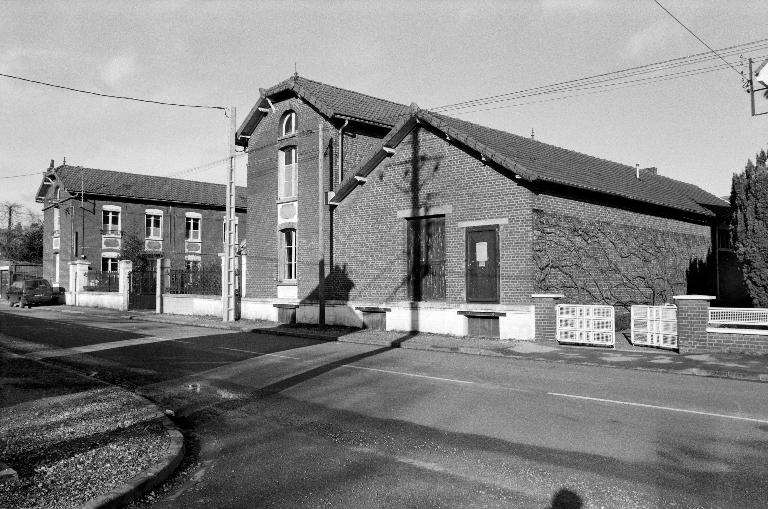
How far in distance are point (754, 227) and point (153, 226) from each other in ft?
129

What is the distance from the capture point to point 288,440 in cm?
645

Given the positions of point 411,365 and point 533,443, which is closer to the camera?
point 533,443

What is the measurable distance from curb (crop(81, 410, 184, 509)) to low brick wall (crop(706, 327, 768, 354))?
11151 millimetres

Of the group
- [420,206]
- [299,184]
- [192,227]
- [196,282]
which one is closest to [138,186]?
[192,227]

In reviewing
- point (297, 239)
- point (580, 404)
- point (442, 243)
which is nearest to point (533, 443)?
point (580, 404)

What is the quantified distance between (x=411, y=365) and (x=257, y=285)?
1385cm

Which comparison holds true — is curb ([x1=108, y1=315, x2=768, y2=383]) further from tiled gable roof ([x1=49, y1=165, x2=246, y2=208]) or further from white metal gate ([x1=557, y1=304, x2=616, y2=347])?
tiled gable roof ([x1=49, y1=165, x2=246, y2=208])

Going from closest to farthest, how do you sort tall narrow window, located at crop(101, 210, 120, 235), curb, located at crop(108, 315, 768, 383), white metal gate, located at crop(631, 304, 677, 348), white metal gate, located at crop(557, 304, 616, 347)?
curb, located at crop(108, 315, 768, 383), white metal gate, located at crop(631, 304, 677, 348), white metal gate, located at crop(557, 304, 616, 347), tall narrow window, located at crop(101, 210, 120, 235)

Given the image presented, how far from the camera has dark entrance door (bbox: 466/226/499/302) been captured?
16812 millimetres

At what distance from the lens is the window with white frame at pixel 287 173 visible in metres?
23.5

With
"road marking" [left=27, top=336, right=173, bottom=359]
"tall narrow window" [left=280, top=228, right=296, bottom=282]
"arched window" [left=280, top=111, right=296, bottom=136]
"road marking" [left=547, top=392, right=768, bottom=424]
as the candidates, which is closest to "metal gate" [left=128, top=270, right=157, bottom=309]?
"tall narrow window" [left=280, top=228, right=296, bottom=282]

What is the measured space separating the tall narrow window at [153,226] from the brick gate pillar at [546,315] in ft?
114

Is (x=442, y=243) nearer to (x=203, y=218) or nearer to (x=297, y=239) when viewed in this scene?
(x=297, y=239)

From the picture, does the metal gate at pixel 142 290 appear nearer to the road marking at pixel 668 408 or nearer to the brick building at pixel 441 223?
the brick building at pixel 441 223
